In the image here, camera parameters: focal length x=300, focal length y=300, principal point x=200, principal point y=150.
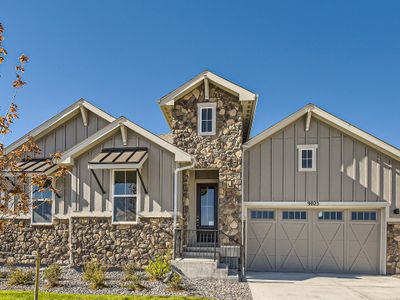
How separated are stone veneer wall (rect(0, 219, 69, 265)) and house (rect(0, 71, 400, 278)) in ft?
0.14

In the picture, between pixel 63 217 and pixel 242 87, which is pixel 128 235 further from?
Result: pixel 242 87

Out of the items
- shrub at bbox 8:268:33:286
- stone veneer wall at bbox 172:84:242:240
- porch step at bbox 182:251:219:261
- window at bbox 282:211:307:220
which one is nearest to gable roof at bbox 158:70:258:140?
stone veneer wall at bbox 172:84:242:240

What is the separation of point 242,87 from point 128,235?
6.69 metres

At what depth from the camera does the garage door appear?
11438 millimetres

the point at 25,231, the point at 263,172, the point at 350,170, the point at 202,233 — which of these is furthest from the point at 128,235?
the point at 350,170

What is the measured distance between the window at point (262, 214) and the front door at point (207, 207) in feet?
4.96

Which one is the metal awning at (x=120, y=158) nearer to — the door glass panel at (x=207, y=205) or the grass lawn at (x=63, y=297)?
the door glass panel at (x=207, y=205)

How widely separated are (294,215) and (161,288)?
6.07 m

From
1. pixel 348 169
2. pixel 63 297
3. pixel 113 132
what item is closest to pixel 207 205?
pixel 113 132

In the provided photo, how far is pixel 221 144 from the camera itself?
11.3 meters

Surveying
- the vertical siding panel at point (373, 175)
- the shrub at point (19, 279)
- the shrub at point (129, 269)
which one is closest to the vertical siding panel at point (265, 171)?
the vertical siding panel at point (373, 175)

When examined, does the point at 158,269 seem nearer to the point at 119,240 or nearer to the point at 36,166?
the point at 119,240

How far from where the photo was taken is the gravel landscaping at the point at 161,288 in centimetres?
782

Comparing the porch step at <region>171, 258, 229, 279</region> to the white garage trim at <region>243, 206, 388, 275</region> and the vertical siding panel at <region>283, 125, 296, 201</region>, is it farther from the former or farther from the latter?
the vertical siding panel at <region>283, 125, 296, 201</region>
